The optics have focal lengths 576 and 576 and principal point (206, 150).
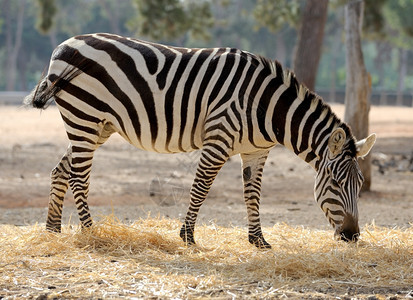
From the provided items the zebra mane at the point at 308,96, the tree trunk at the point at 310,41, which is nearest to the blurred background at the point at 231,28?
the tree trunk at the point at 310,41

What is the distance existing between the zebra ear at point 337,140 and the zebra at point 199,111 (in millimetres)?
27

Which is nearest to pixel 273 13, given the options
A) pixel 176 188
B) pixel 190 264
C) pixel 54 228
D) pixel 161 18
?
pixel 161 18

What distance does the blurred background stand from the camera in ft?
67.3

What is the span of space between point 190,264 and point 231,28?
54883 mm

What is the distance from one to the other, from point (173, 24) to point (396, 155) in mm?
9679

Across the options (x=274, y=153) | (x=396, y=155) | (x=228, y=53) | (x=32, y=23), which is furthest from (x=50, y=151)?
(x=32, y=23)

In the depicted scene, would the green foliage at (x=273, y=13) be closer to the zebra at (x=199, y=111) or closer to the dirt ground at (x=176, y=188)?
the dirt ground at (x=176, y=188)

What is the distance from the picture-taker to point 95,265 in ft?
16.4

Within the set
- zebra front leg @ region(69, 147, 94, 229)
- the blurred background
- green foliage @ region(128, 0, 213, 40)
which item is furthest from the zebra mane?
green foliage @ region(128, 0, 213, 40)

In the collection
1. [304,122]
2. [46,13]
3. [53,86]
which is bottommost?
[304,122]

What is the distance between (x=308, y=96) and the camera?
5.74 m

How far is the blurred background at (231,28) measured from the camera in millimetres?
20516

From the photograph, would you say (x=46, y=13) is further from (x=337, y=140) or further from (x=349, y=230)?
(x=349, y=230)

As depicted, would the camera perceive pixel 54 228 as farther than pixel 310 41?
No
